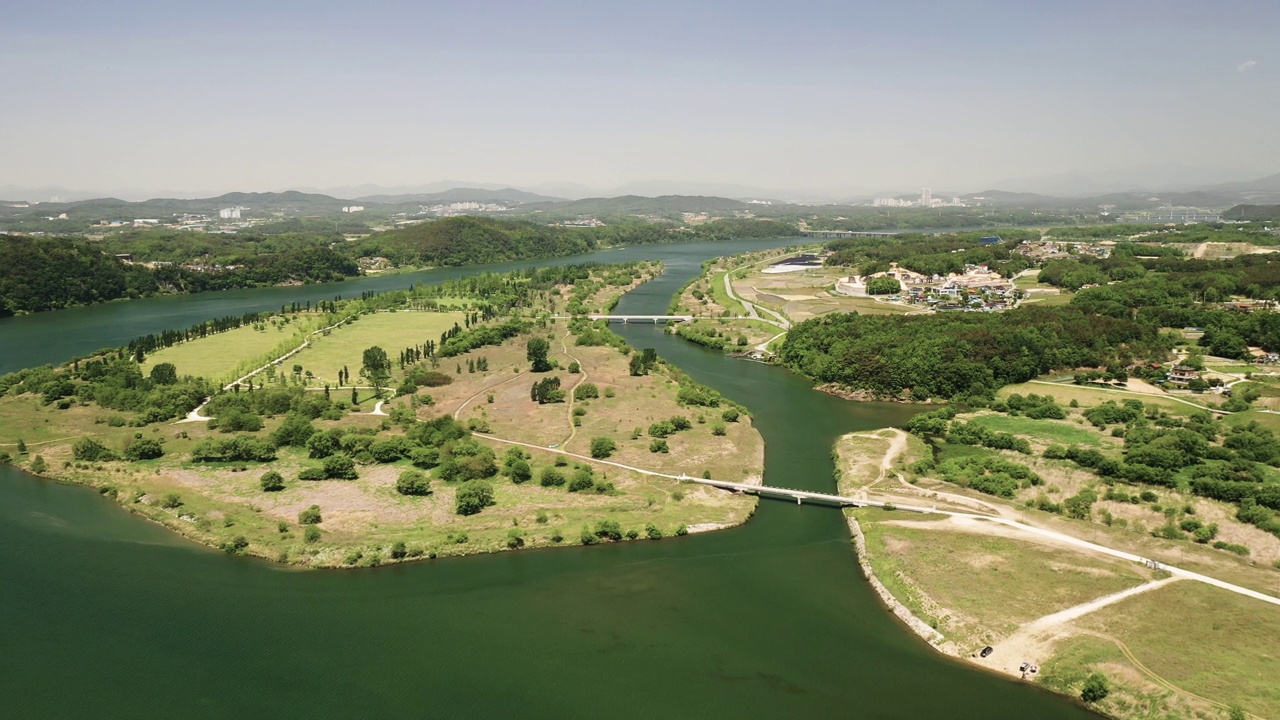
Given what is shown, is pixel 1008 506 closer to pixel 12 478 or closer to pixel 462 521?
pixel 462 521

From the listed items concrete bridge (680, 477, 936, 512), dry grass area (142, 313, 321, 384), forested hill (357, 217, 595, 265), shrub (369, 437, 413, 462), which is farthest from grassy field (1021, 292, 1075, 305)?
forested hill (357, 217, 595, 265)

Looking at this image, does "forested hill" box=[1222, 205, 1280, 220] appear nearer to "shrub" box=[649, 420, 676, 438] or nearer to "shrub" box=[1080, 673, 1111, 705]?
"shrub" box=[649, 420, 676, 438]

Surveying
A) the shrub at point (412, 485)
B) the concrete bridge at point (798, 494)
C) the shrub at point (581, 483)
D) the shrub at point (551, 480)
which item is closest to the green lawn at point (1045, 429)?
the concrete bridge at point (798, 494)

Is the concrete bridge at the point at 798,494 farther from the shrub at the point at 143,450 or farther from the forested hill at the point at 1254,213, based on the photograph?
the forested hill at the point at 1254,213

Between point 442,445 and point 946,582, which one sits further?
point 442,445

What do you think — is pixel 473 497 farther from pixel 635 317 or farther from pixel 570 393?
pixel 635 317

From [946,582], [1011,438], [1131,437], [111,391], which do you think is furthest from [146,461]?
[1131,437]

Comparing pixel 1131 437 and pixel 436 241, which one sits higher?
pixel 436 241
